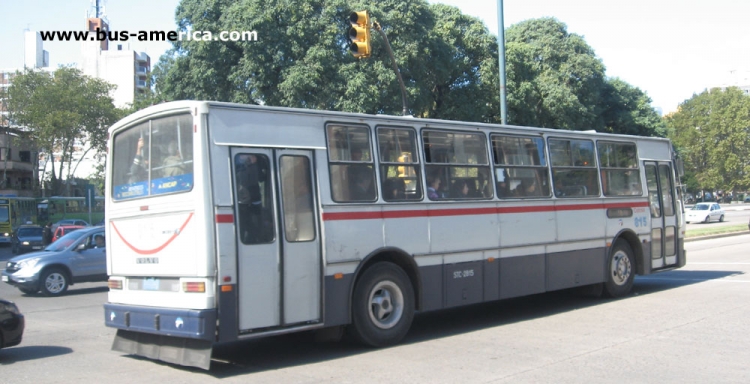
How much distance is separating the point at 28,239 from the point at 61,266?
19668mm

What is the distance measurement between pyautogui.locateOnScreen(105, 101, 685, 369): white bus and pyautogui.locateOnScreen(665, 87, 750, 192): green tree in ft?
237

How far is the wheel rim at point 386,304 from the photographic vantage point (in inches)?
369

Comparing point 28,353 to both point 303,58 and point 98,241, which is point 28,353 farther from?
point 303,58

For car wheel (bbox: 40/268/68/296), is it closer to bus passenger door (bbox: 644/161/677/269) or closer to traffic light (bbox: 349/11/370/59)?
traffic light (bbox: 349/11/370/59)

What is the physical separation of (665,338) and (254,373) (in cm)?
544

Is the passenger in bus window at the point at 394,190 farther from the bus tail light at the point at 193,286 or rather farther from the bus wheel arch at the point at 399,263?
the bus tail light at the point at 193,286

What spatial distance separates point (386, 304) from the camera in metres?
9.53

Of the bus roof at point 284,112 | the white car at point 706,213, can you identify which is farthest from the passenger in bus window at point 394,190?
the white car at point 706,213

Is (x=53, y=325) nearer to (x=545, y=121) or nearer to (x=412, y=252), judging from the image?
(x=412, y=252)

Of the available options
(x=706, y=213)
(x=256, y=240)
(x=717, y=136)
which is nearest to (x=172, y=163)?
(x=256, y=240)

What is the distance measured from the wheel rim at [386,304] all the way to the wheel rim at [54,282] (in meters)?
11.5

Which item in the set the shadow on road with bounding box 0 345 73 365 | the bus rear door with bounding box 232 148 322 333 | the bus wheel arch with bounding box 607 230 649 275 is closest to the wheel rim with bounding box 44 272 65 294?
the shadow on road with bounding box 0 345 73 365

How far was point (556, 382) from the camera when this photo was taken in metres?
7.19

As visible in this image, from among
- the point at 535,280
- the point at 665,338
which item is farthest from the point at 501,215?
the point at 665,338
